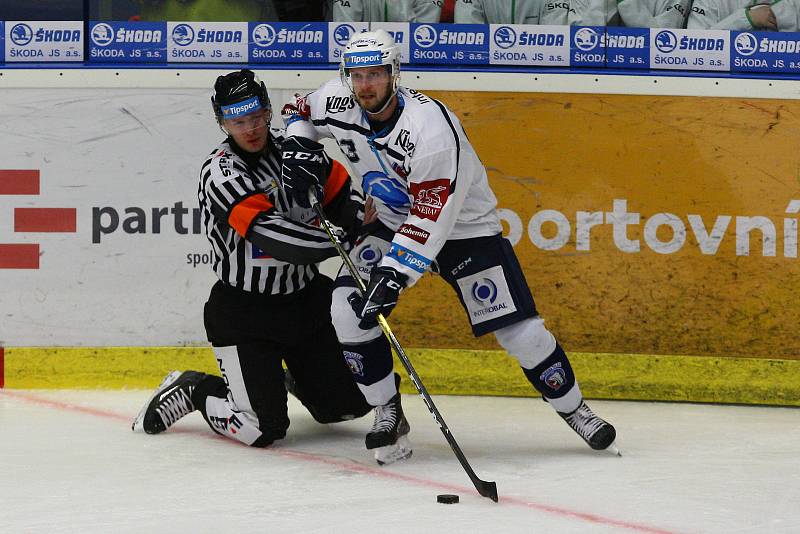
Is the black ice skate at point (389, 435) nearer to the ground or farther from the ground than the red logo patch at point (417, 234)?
nearer to the ground

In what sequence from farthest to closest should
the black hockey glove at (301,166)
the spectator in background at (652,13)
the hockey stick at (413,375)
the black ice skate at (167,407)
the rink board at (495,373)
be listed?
the spectator in background at (652,13) → the rink board at (495,373) → the black ice skate at (167,407) → the black hockey glove at (301,166) → the hockey stick at (413,375)

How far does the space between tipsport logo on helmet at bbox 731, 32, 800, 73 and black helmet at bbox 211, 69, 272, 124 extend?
5.66 ft

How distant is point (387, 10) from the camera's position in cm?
404

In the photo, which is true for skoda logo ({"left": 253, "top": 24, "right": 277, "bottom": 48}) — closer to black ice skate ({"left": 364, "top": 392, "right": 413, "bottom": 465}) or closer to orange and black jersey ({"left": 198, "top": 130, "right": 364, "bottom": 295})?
orange and black jersey ({"left": 198, "top": 130, "right": 364, "bottom": 295})

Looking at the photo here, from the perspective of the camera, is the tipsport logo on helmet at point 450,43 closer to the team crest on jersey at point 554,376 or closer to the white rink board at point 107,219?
the white rink board at point 107,219


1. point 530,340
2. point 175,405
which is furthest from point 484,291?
point 175,405

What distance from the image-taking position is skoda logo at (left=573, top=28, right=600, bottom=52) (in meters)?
3.91

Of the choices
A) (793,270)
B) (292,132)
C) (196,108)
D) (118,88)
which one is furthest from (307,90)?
(793,270)

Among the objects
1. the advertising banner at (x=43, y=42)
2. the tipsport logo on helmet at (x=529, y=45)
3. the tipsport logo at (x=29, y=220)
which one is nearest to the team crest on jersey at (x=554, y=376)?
the tipsport logo on helmet at (x=529, y=45)

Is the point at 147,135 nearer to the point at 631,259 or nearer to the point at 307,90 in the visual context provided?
the point at 307,90

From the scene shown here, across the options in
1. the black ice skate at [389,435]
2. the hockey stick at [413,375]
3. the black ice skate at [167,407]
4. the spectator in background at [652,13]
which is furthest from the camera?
the spectator in background at [652,13]

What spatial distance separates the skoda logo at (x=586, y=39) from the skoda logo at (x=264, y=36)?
103 centimetres

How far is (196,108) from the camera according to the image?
12.9 ft

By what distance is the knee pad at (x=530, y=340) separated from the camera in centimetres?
287
